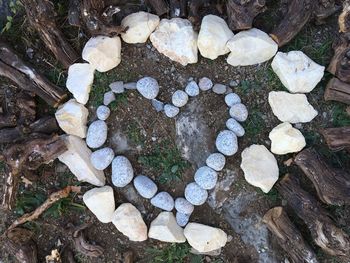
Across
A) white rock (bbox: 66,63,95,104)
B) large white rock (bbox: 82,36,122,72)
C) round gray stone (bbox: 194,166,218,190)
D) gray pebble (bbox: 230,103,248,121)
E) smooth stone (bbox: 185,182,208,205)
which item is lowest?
smooth stone (bbox: 185,182,208,205)

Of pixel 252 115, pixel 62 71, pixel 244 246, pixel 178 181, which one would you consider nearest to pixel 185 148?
pixel 178 181

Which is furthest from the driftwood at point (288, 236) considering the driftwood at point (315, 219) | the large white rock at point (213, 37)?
the large white rock at point (213, 37)

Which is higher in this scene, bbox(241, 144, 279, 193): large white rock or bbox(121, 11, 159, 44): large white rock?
bbox(121, 11, 159, 44): large white rock

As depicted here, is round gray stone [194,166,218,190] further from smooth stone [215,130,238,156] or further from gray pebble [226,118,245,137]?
gray pebble [226,118,245,137]

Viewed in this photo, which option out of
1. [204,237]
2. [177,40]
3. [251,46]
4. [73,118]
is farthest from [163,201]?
[251,46]

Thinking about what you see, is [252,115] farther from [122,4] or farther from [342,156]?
Answer: [122,4]

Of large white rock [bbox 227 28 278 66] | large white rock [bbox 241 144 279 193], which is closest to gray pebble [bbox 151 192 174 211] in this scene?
large white rock [bbox 241 144 279 193]

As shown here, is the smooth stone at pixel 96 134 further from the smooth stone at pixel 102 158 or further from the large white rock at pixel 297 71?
the large white rock at pixel 297 71
